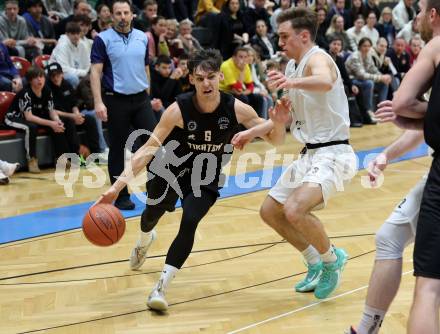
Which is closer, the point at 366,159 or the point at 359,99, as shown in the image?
the point at 366,159

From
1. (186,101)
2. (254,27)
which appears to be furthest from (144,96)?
(254,27)

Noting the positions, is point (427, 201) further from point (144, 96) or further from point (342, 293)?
point (144, 96)

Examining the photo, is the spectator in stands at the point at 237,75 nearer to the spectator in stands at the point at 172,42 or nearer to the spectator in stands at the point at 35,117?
the spectator in stands at the point at 172,42

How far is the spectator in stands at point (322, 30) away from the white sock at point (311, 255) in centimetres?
1044

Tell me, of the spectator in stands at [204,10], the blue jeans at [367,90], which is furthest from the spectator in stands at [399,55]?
the spectator in stands at [204,10]

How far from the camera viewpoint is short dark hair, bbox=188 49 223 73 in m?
4.98

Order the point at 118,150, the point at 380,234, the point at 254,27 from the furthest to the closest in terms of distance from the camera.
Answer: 1. the point at 254,27
2. the point at 118,150
3. the point at 380,234

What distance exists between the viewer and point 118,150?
306 inches

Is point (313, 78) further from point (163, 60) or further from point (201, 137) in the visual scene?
point (163, 60)

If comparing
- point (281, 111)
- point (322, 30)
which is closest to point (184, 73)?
point (322, 30)

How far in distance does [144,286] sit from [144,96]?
286cm

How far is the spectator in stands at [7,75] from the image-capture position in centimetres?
1037

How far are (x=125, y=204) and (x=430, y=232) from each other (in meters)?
4.93

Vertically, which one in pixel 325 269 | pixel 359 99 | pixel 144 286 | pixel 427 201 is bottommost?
pixel 359 99
